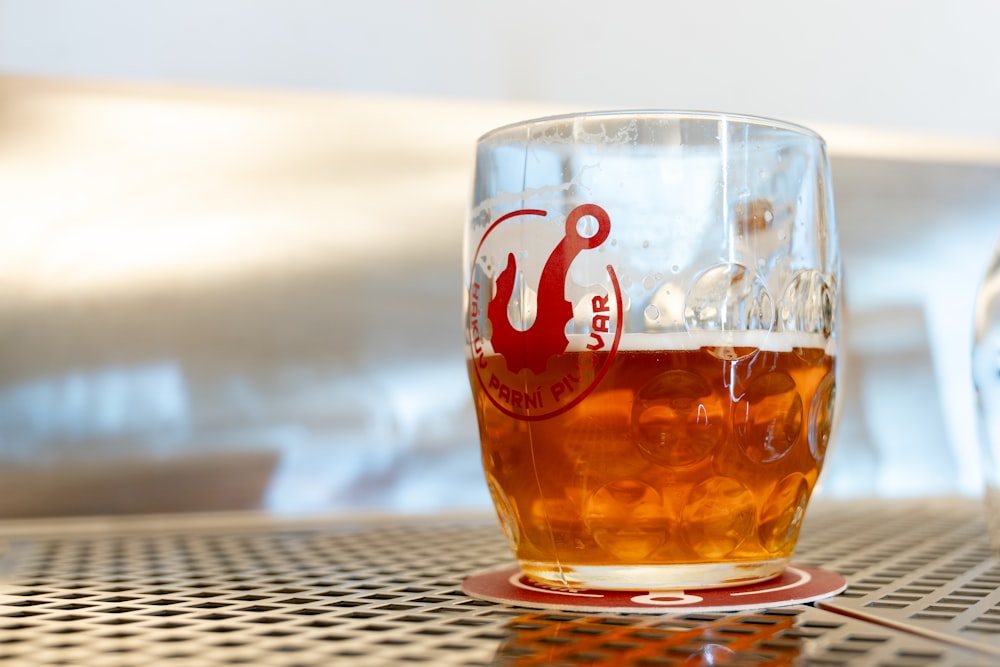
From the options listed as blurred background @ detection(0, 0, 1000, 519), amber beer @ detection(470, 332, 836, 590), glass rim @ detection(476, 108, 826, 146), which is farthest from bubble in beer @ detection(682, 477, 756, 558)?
blurred background @ detection(0, 0, 1000, 519)

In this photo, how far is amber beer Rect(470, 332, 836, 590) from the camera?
1.94 feet

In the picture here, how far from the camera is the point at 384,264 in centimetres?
125

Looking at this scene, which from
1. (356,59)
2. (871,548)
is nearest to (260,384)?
(356,59)

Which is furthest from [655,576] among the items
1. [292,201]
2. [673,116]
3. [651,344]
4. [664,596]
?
[292,201]

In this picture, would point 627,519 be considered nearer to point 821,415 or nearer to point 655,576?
point 655,576

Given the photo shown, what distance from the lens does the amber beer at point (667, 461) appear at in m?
0.59

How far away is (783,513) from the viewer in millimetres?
643

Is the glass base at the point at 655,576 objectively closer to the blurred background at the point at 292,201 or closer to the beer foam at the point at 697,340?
the beer foam at the point at 697,340

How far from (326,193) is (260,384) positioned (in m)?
0.23

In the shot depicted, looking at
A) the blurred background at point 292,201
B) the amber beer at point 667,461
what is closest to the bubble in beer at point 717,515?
the amber beer at point 667,461

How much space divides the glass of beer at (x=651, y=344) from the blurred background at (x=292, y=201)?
1.95ft

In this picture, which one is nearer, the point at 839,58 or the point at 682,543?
the point at 682,543


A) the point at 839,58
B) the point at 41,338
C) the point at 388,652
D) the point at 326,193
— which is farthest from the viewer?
the point at 839,58

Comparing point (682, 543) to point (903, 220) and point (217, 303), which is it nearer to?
point (217, 303)
